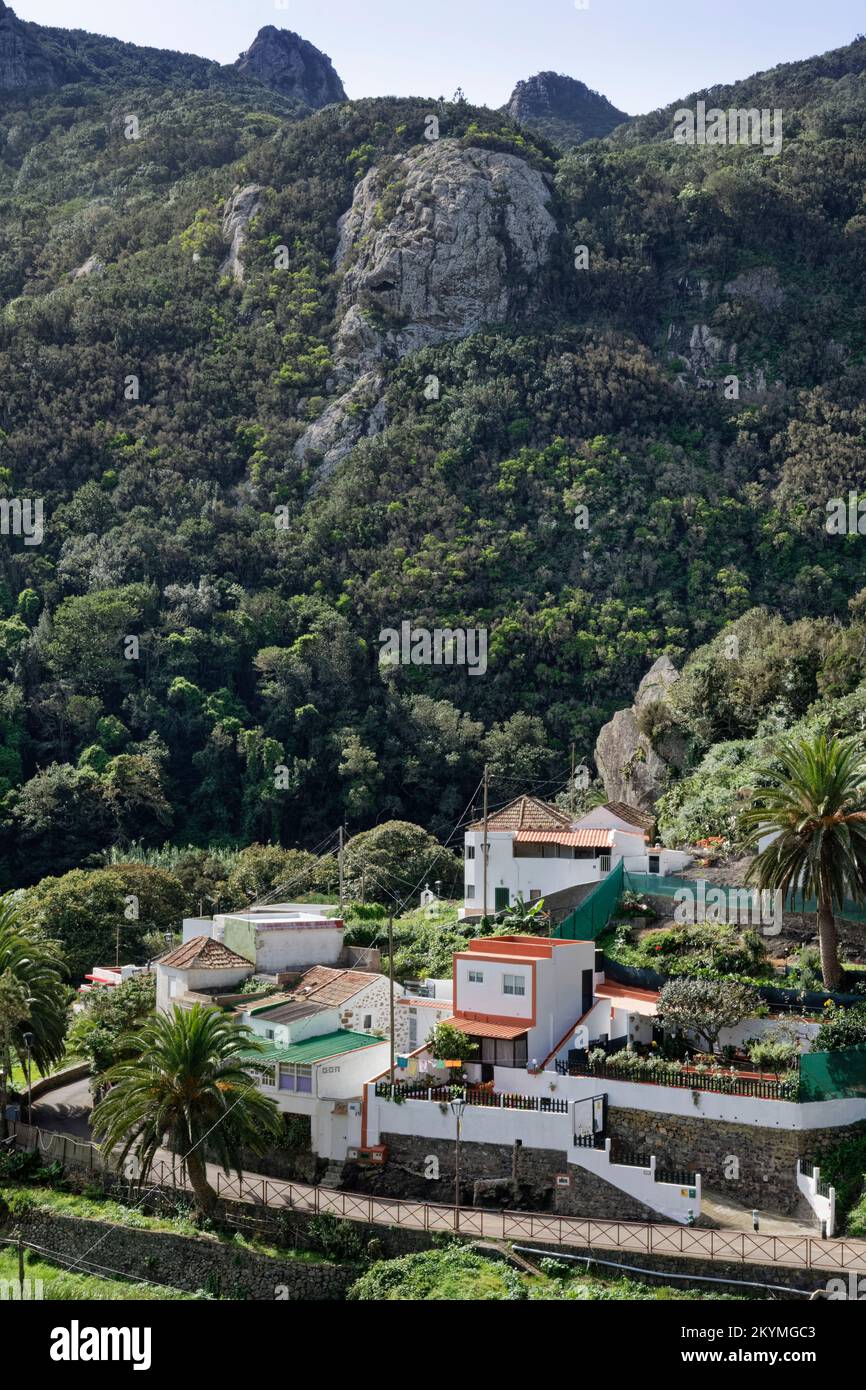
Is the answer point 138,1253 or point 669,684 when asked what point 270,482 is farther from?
point 138,1253

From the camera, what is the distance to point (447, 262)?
121 meters

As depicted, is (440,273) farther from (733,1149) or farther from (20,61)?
(20,61)

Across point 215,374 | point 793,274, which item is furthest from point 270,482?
point 793,274

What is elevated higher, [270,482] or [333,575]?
[270,482]

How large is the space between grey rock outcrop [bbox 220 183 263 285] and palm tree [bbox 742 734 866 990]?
340ft

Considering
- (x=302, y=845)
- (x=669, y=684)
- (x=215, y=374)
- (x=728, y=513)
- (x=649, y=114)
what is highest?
(x=649, y=114)

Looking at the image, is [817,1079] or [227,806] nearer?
[817,1079]

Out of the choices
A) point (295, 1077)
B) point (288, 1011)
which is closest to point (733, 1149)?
point (295, 1077)

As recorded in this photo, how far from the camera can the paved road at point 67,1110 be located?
4141 centimetres

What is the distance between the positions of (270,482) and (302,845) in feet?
125

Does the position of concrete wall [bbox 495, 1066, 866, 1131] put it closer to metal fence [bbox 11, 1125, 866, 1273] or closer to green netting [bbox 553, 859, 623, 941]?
metal fence [bbox 11, 1125, 866, 1273]

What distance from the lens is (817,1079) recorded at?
3319 cm

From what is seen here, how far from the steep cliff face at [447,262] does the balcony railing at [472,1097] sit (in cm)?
9218

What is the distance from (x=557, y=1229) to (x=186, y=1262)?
347 inches
